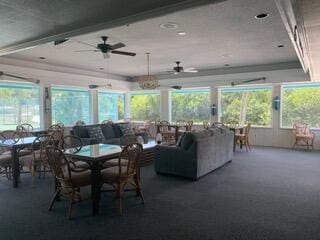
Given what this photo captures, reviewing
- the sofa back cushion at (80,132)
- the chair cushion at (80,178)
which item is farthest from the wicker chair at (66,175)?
the sofa back cushion at (80,132)

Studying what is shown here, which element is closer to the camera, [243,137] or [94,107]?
[243,137]

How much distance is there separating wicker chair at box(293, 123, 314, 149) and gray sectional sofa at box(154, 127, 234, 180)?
12.6 feet

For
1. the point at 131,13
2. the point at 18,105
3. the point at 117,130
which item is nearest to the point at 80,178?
the point at 131,13

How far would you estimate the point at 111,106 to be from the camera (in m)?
11.1

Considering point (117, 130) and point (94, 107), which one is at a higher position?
point (94, 107)

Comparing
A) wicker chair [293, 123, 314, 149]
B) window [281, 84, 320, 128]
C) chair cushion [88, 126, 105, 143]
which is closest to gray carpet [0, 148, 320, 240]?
chair cushion [88, 126, 105, 143]

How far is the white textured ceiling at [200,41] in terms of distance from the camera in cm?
401

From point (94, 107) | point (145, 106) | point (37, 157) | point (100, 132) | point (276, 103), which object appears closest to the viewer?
point (37, 157)

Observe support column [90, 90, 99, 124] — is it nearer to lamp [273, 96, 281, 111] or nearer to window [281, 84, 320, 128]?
lamp [273, 96, 281, 111]

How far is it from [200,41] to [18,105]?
5716mm

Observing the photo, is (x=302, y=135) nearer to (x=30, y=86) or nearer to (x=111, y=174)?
(x=111, y=174)

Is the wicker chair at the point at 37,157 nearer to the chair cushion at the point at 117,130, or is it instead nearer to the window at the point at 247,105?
the chair cushion at the point at 117,130

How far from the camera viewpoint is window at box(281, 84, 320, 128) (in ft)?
27.7

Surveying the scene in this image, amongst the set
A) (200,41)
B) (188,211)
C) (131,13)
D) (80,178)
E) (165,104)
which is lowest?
(188,211)
